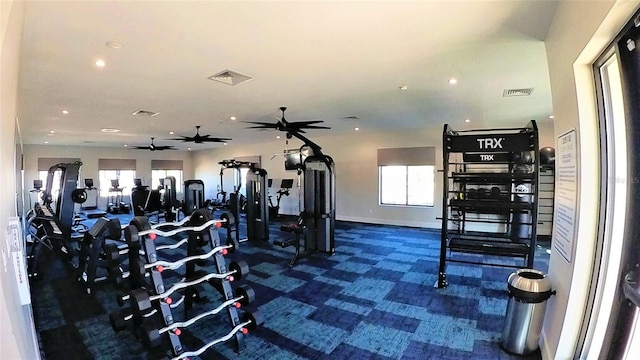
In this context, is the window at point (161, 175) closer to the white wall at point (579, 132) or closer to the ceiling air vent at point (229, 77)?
the ceiling air vent at point (229, 77)

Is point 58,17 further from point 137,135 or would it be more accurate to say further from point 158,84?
point 137,135

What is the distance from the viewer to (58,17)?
6.97ft

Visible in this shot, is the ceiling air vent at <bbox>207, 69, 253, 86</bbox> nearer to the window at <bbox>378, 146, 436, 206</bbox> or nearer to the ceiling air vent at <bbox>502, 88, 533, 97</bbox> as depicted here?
the ceiling air vent at <bbox>502, 88, 533, 97</bbox>

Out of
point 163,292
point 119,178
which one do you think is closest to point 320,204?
point 163,292

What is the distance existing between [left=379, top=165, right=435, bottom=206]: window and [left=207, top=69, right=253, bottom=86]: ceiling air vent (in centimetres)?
551

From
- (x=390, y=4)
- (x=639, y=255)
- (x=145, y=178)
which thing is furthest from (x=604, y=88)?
(x=145, y=178)

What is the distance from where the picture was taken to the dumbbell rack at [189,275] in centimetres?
220

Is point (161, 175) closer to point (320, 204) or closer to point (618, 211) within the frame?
point (320, 204)

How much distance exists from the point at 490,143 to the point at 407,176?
4.68 meters

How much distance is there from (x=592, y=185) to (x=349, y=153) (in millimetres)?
7155

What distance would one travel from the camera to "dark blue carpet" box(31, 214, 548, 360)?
2.49 meters

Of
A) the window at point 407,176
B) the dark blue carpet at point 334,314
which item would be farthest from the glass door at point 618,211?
the window at point 407,176

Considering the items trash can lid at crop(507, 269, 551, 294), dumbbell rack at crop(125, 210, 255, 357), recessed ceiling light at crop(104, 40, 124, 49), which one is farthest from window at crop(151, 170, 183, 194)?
trash can lid at crop(507, 269, 551, 294)

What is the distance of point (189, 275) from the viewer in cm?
275
